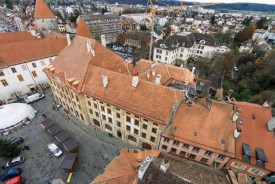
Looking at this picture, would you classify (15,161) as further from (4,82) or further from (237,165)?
(237,165)

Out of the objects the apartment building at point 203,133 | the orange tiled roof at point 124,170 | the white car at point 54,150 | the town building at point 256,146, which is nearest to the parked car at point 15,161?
the white car at point 54,150

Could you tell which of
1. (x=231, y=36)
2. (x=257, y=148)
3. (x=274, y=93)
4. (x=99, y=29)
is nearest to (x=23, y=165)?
(x=257, y=148)

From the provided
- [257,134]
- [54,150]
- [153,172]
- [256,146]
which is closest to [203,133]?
[256,146]

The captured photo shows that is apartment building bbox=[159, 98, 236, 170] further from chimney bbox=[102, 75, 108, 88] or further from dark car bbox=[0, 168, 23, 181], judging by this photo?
dark car bbox=[0, 168, 23, 181]

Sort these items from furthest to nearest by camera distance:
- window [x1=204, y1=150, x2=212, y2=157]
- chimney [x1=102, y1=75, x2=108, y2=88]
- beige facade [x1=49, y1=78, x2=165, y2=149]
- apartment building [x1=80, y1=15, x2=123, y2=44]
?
1. apartment building [x1=80, y1=15, x2=123, y2=44]
2. chimney [x1=102, y1=75, x2=108, y2=88]
3. beige facade [x1=49, y1=78, x2=165, y2=149]
4. window [x1=204, y1=150, x2=212, y2=157]

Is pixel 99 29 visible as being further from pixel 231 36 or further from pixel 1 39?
pixel 231 36

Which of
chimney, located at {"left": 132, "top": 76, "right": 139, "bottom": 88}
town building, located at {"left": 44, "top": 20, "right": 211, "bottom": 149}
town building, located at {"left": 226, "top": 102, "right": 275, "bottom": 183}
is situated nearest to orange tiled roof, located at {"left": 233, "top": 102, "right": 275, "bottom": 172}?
town building, located at {"left": 226, "top": 102, "right": 275, "bottom": 183}

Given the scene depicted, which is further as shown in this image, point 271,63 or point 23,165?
point 271,63
